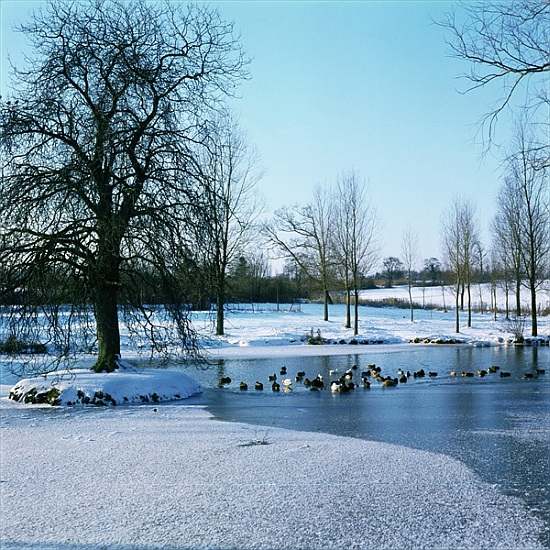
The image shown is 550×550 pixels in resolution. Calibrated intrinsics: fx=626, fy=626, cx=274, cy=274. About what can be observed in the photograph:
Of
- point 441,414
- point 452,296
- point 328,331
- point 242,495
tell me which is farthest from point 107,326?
point 452,296

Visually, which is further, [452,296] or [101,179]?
[452,296]

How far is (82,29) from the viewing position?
14.3 m

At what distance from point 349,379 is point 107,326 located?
640 centimetres

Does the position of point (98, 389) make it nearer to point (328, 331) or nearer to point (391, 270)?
point (328, 331)

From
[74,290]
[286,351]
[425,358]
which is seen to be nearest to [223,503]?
[74,290]

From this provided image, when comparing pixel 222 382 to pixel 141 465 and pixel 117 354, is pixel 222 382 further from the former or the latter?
pixel 141 465

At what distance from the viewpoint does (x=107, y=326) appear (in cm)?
1470

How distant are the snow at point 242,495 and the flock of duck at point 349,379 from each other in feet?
20.5

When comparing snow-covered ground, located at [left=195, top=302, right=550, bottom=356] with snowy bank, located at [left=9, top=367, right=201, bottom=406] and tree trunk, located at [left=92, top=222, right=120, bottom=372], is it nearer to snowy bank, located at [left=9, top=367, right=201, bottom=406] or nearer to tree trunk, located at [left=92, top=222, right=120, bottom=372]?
tree trunk, located at [left=92, top=222, right=120, bottom=372]

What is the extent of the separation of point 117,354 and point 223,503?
9736 millimetres

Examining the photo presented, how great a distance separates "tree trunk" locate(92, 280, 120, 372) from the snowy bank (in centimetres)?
47

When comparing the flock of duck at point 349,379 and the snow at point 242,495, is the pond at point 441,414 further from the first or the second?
the snow at point 242,495

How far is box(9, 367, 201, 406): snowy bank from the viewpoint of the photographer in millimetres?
13094

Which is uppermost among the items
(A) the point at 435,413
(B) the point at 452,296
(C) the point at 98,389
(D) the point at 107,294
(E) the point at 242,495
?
(B) the point at 452,296
